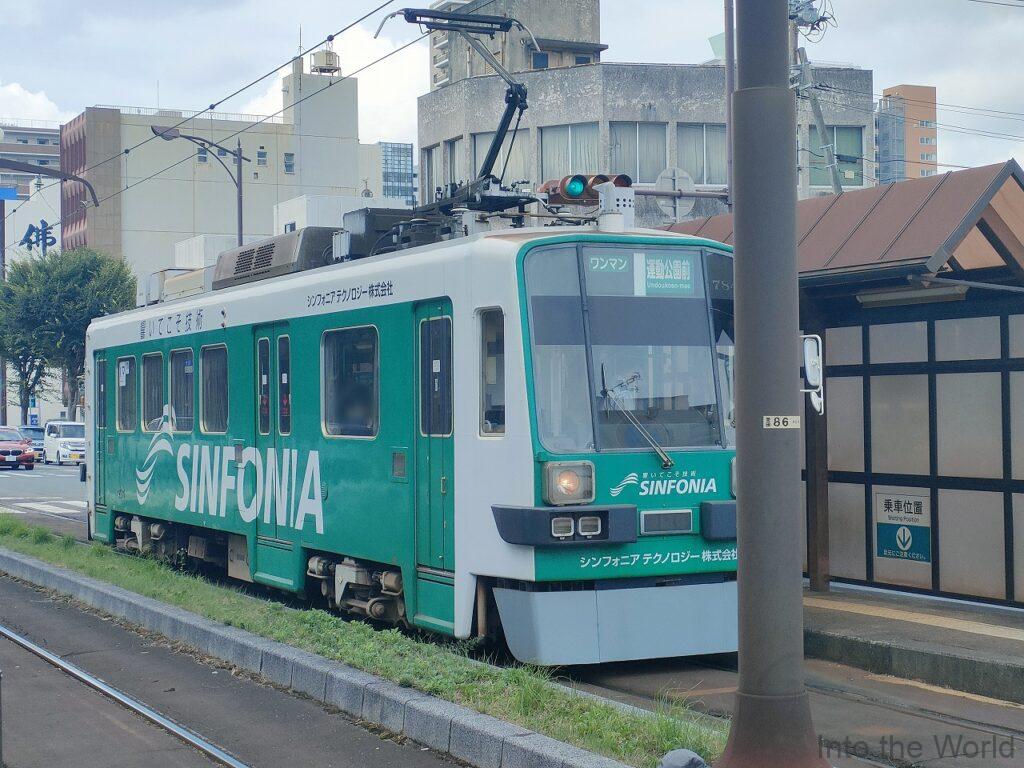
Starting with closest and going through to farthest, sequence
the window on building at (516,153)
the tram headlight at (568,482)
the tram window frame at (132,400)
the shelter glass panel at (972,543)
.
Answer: the tram headlight at (568,482)
the shelter glass panel at (972,543)
the tram window frame at (132,400)
the window on building at (516,153)

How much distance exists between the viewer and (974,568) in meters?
11.1

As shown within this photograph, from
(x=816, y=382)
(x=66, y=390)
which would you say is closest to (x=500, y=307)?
(x=816, y=382)

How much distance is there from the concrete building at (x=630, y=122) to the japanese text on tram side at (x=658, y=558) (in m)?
33.2

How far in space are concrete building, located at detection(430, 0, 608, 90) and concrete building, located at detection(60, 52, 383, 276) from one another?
35.3 m

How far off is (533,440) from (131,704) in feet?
9.79

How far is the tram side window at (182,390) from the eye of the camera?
45.9ft

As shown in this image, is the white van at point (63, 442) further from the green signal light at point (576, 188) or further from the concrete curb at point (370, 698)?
the green signal light at point (576, 188)

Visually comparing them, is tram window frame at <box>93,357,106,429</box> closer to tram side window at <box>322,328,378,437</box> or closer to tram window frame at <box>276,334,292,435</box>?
tram window frame at <box>276,334,292,435</box>

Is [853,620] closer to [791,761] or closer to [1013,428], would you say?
[1013,428]

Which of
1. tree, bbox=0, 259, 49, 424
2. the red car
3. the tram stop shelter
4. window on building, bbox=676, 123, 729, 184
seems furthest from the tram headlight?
tree, bbox=0, 259, 49, 424

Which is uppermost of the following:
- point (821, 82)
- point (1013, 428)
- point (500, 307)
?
point (821, 82)

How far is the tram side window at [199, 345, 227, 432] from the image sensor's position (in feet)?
42.9

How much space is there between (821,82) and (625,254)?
119ft

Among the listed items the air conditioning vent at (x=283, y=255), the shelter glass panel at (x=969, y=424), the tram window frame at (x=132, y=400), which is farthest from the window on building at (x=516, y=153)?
the shelter glass panel at (x=969, y=424)
